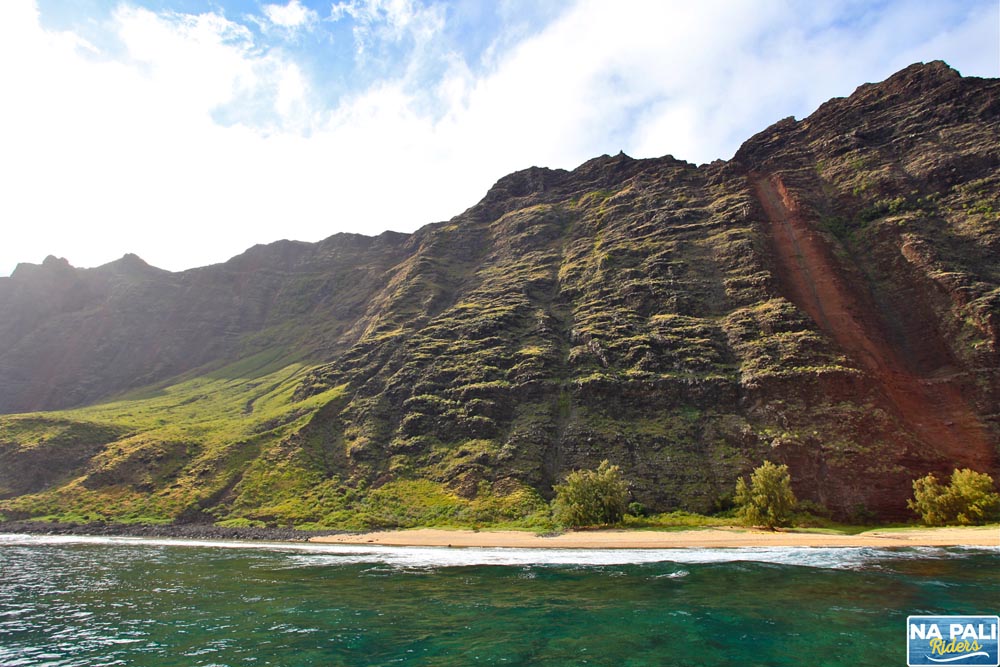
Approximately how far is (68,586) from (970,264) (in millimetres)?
139432

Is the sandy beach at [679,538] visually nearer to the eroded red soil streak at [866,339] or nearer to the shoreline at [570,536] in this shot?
the shoreline at [570,536]

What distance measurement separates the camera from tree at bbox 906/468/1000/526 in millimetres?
62719

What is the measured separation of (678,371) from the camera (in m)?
97.5

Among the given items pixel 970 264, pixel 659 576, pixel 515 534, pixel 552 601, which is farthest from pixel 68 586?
pixel 970 264

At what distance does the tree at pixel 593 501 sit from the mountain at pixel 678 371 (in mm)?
7102

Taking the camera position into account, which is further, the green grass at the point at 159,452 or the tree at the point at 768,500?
the green grass at the point at 159,452

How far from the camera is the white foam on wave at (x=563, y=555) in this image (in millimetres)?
50000

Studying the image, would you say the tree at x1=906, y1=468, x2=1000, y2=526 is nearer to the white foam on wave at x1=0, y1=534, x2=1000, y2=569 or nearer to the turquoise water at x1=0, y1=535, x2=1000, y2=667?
the white foam on wave at x1=0, y1=534, x2=1000, y2=569

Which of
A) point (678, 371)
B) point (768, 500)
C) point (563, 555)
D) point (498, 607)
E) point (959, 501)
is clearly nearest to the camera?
point (498, 607)

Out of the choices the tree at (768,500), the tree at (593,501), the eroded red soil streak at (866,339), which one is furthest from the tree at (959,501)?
the tree at (593,501)

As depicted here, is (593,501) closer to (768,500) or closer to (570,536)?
(570,536)

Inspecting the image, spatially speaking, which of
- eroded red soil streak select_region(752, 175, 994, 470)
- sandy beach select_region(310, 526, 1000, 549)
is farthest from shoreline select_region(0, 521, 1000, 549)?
eroded red soil streak select_region(752, 175, 994, 470)

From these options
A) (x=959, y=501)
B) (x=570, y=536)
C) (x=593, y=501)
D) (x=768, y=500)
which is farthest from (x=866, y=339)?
(x=570, y=536)

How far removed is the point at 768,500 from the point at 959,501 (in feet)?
70.7
